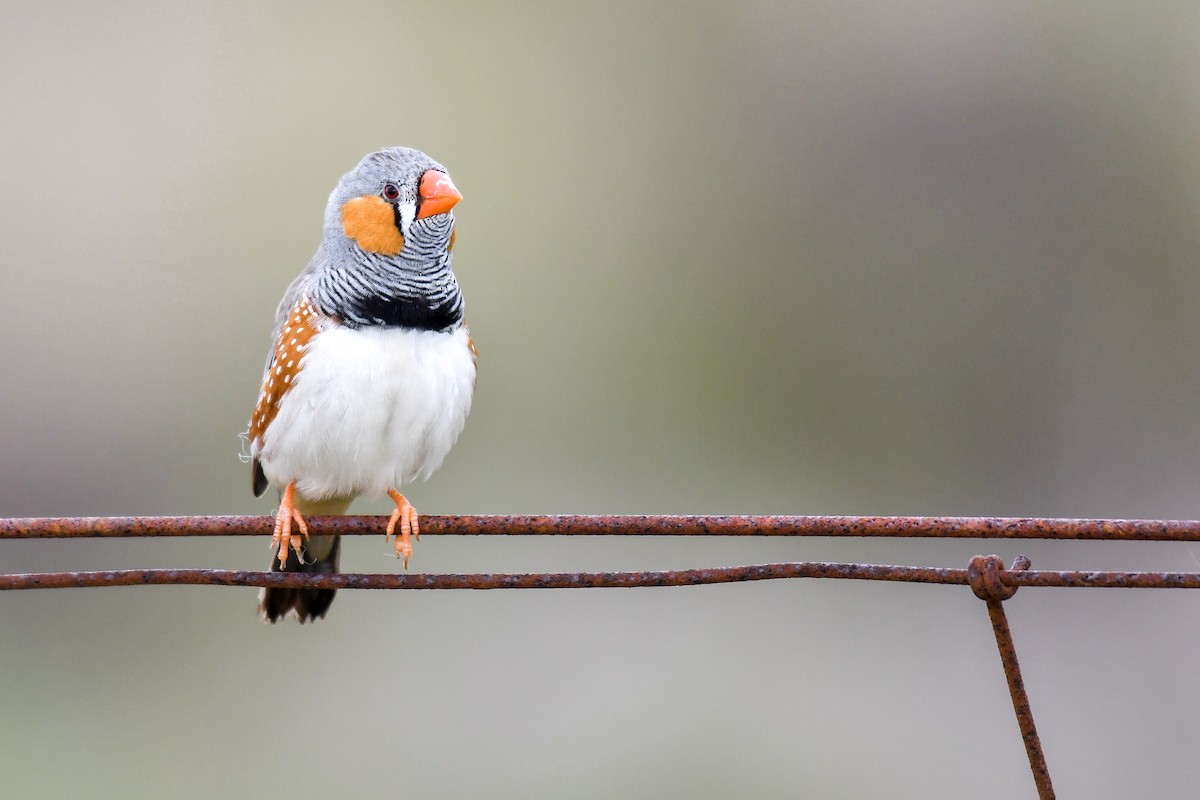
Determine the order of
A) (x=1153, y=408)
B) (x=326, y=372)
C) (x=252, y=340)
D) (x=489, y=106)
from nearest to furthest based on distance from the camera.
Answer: (x=326, y=372)
(x=1153, y=408)
(x=252, y=340)
(x=489, y=106)

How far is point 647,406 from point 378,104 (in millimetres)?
2324

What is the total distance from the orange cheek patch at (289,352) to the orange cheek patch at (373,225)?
18 cm

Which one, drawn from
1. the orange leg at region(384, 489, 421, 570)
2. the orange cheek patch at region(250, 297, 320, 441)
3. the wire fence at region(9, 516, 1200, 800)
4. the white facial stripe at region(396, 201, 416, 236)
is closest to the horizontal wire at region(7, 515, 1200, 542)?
the wire fence at region(9, 516, 1200, 800)

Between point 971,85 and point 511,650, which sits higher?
point 971,85

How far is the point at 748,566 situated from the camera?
1681 millimetres

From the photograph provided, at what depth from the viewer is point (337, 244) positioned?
8.85 feet

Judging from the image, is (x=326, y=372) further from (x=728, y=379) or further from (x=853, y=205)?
(x=853, y=205)

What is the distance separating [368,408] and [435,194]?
47cm

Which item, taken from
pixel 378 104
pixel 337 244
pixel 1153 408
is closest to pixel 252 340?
pixel 378 104

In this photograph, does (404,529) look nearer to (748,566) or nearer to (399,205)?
(399,205)

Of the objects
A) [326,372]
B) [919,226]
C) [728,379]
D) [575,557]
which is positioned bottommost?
[326,372]

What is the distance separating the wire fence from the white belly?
75 cm

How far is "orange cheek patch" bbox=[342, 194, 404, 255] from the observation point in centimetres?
262

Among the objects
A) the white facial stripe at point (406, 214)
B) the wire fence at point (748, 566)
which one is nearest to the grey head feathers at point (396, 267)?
the white facial stripe at point (406, 214)
